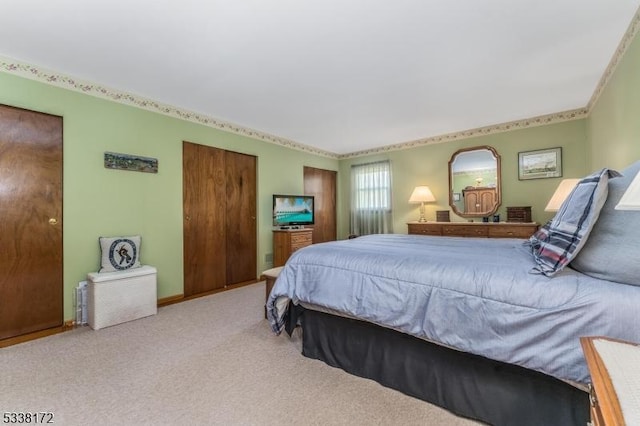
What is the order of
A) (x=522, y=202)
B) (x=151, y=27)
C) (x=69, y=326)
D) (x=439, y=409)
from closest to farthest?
(x=439, y=409) < (x=151, y=27) < (x=69, y=326) < (x=522, y=202)

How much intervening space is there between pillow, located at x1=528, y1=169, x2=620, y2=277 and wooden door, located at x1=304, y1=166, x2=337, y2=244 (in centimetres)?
444

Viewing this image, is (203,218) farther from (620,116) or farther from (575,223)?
(620,116)

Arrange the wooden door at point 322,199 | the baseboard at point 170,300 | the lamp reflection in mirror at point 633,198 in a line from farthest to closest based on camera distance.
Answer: the wooden door at point 322,199 < the baseboard at point 170,300 < the lamp reflection in mirror at point 633,198

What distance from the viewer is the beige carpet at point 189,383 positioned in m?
1.53

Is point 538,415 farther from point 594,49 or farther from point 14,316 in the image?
point 14,316

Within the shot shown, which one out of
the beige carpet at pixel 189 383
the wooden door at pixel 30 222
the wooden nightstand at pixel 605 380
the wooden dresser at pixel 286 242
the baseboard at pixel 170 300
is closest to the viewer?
the wooden nightstand at pixel 605 380

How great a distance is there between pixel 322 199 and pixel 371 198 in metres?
1.01

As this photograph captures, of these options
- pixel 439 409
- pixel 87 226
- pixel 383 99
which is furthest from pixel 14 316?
pixel 383 99

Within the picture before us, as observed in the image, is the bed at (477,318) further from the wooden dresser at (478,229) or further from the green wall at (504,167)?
the green wall at (504,167)

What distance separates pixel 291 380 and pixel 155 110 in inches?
130

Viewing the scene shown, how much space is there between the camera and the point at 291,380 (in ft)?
6.06

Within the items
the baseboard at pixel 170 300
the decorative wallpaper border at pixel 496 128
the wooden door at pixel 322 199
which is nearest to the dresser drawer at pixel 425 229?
the decorative wallpaper border at pixel 496 128

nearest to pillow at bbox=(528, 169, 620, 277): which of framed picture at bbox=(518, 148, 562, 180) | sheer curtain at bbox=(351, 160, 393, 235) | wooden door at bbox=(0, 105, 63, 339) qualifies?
framed picture at bbox=(518, 148, 562, 180)

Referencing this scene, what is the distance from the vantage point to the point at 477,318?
1.36 metres
